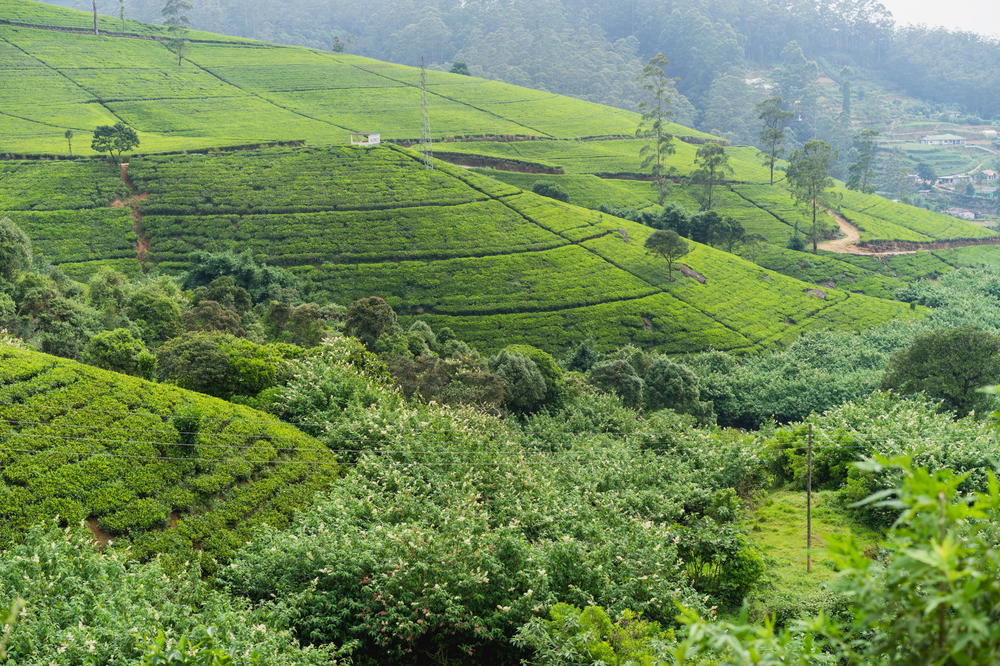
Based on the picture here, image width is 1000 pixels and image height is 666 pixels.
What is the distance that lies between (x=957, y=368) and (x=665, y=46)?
17164 centimetres

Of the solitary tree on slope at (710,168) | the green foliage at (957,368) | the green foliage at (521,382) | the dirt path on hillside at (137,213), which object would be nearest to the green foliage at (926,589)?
the green foliage at (521,382)

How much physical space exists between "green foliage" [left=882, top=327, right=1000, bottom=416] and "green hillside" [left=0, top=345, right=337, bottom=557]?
2590 centimetres

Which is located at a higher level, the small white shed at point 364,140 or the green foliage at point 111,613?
the small white shed at point 364,140

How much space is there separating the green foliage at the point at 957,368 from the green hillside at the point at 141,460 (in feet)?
85.0

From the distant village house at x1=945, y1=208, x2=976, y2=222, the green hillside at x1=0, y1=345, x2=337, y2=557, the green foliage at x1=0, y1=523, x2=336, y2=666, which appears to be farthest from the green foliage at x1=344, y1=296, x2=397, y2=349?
the distant village house at x1=945, y1=208, x2=976, y2=222

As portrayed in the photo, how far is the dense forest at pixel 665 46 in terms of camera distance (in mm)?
161500

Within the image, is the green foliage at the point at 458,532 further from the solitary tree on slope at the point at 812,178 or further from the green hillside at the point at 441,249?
the solitary tree on slope at the point at 812,178

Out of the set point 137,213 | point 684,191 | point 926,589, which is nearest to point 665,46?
point 684,191

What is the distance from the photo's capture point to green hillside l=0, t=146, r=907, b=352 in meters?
47.7

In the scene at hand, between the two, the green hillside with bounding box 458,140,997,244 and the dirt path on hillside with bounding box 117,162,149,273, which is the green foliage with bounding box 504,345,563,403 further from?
the green hillside with bounding box 458,140,997,244

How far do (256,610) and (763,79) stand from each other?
621 ft

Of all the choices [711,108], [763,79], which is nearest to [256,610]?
[711,108]

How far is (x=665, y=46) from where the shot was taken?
614 feet

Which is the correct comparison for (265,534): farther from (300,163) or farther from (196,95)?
(196,95)
